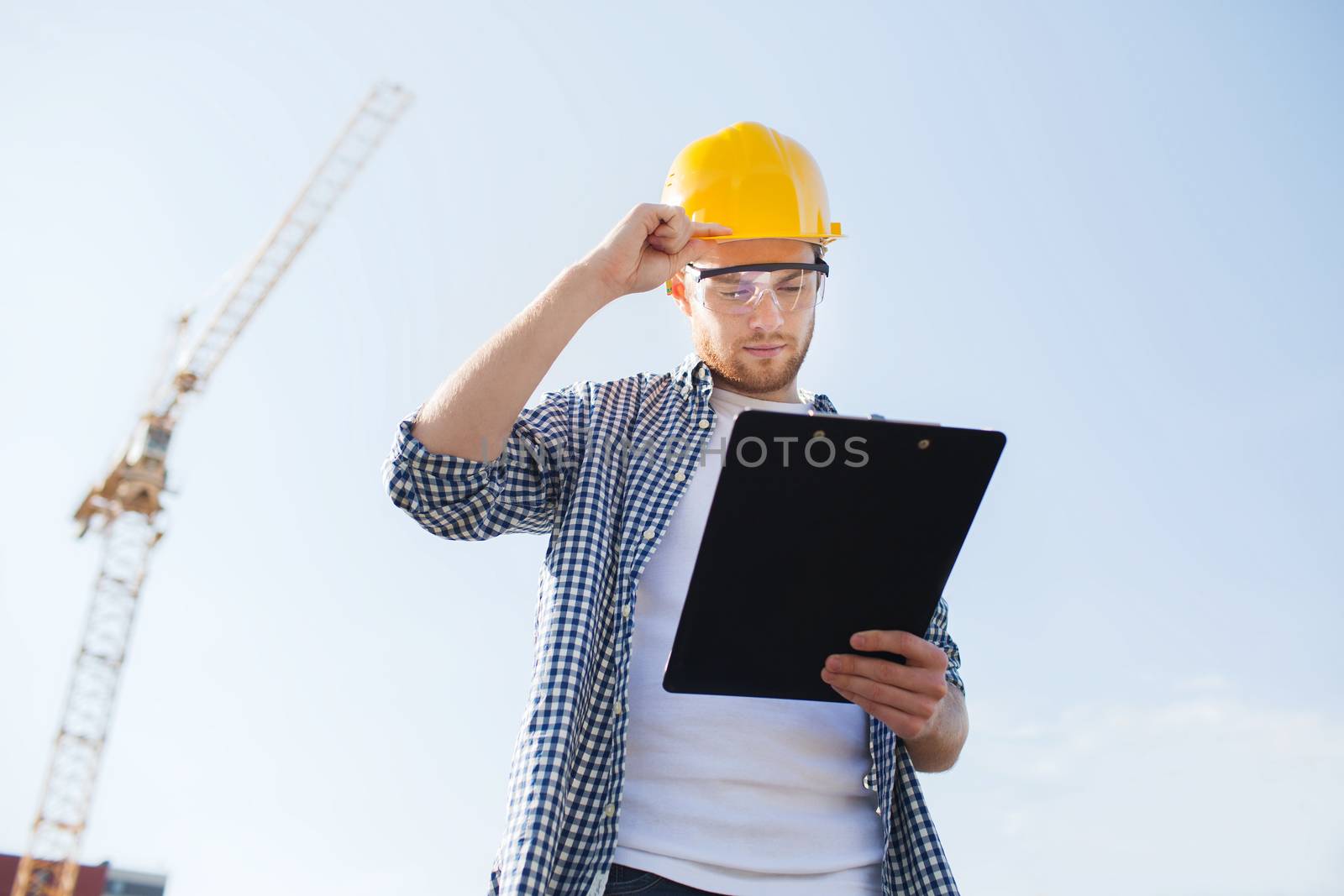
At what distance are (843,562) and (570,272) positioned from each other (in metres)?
1.03

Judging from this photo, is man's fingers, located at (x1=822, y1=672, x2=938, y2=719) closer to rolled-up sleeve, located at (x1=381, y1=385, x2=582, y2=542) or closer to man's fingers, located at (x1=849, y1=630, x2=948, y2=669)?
man's fingers, located at (x1=849, y1=630, x2=948, y2=669)

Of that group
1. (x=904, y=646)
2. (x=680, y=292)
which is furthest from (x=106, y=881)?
(x=904, y=646)

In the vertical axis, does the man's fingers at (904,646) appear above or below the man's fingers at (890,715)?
above

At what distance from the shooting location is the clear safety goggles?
3.56 meters

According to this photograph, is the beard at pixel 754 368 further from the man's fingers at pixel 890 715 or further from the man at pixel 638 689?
the man's fingers at pixel 890 715

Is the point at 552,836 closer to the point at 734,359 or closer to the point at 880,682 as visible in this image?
the point at 880,682

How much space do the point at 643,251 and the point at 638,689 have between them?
1163 millimetres

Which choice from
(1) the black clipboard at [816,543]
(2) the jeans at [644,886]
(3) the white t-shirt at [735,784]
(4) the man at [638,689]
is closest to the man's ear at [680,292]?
(4) the man at [638,689]

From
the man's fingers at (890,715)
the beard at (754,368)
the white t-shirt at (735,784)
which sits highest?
the beard at (754,368)

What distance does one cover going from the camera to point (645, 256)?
3.06 metres

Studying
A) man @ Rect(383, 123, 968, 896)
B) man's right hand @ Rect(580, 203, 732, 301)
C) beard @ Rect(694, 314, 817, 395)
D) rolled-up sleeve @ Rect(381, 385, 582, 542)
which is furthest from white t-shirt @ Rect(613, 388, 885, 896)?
beard @ Rect(694, 314, 817, 395)

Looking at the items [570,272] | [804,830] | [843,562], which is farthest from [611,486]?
[804,830]

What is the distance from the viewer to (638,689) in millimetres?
2857

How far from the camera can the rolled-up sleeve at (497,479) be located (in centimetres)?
281
